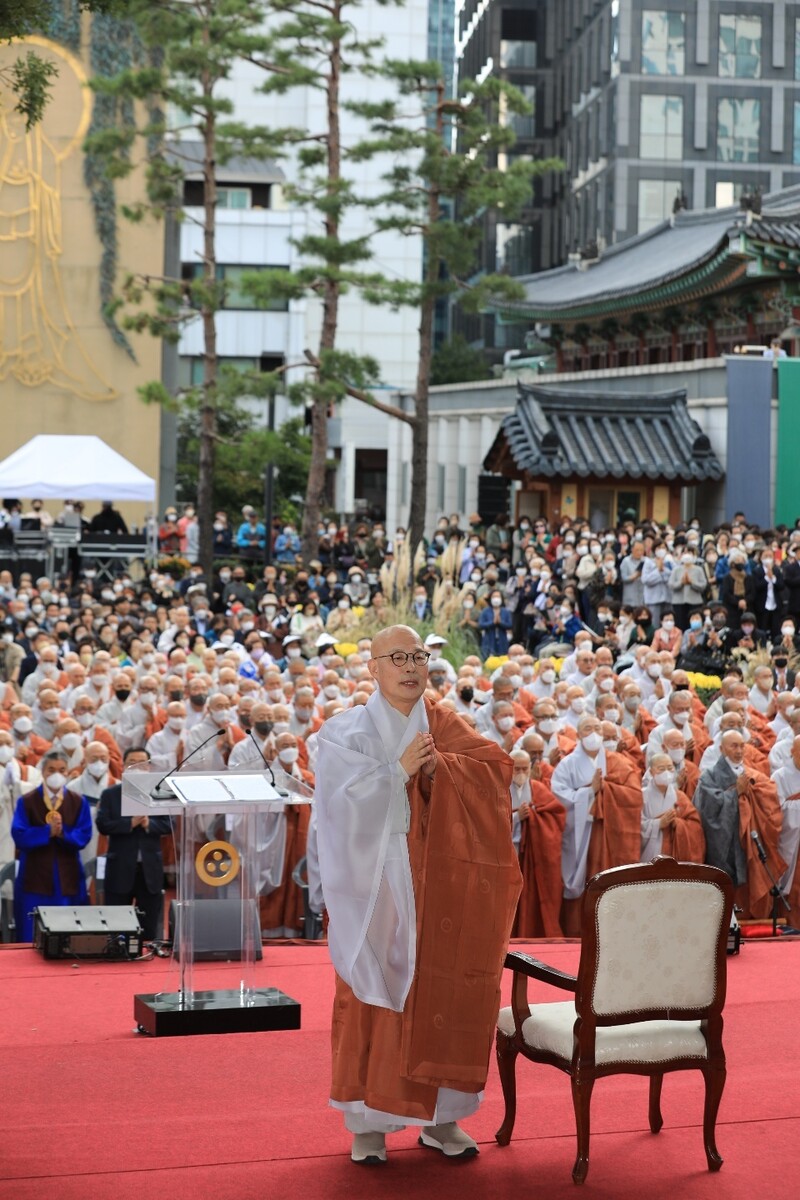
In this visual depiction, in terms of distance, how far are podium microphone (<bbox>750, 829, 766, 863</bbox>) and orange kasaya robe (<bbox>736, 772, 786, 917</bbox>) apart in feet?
0.08

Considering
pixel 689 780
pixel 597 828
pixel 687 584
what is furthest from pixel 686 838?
pixel 687 584

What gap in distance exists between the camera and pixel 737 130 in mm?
51000

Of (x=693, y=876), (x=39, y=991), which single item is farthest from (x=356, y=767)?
(x=39, y=991)

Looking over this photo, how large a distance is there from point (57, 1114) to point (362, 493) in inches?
1854

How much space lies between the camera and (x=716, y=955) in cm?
551

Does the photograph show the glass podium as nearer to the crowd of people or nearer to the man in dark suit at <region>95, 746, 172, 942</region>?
the crowd of people

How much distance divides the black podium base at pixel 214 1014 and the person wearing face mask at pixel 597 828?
4590 millimetres

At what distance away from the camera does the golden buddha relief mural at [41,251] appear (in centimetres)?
3328

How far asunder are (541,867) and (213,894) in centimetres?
432

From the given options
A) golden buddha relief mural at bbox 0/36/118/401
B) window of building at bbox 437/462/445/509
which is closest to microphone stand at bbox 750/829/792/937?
window of building at bbox 437/462/445/509

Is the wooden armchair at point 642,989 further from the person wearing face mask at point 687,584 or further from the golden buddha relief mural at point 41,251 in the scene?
the golden buddha relief mural at point 41,251

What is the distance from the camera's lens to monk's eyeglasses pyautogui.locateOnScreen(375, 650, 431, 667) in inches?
213

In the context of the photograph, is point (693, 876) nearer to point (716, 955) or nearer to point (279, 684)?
point (716, 955)

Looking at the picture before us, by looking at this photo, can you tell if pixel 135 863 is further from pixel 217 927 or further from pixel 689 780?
pixel 689 780
